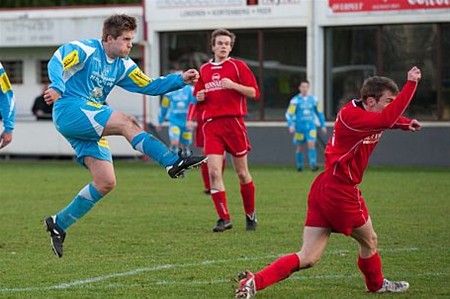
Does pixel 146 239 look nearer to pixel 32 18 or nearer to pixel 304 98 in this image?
pixel 304 98

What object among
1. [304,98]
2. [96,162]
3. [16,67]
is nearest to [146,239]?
[96,162]

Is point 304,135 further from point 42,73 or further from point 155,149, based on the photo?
point 155,149

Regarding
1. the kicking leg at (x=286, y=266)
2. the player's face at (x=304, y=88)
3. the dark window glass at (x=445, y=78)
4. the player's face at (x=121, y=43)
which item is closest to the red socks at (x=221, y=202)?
the player's face at (x=121, y=43)

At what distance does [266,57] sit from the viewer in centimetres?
2862

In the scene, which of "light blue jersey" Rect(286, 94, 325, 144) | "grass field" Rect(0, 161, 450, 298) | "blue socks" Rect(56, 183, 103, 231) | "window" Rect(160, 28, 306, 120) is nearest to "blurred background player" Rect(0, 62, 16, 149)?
"grass field" Rect(0, 161, 450, 298)

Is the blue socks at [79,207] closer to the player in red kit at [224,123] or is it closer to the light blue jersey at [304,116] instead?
the player in red kit at [224,123]

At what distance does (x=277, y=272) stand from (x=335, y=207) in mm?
633

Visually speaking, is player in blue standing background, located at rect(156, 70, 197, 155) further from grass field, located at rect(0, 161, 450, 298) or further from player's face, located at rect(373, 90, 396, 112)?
player's face, located at rect(373, 90, 396, 112)

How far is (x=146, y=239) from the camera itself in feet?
40.5

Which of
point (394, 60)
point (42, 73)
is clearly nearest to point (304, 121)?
point (394, 60)

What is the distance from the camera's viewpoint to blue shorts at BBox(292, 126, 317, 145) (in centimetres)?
2500

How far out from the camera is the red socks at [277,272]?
26.4 feet

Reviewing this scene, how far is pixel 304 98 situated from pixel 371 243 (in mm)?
16669

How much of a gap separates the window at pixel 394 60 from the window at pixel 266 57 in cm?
88
